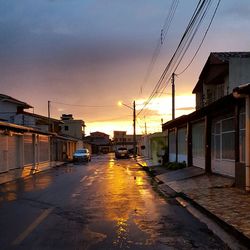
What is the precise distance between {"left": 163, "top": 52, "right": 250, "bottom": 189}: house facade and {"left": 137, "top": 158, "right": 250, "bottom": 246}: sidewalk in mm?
689

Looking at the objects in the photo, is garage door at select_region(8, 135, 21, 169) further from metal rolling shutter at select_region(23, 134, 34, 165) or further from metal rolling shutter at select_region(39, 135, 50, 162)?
metal rolling shutter at select_region(39, 135, 50, 162)

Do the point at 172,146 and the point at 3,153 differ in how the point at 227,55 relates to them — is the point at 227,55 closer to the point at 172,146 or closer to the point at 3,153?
the point at 172,146

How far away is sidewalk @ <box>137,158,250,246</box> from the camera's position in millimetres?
10086

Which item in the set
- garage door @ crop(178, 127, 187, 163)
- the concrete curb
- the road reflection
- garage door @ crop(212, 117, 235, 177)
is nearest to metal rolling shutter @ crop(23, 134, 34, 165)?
garage door @ crop(178, 127, 187, 163)

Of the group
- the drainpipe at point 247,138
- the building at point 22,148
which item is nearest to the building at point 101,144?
the building at point 22,148

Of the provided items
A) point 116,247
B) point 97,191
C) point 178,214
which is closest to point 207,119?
point 97,191

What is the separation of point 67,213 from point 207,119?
44.4 ft

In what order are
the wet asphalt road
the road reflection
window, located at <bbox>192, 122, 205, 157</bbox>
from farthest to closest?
1. window, located at <bbox>192, 122, 205, 157</bbox>
2. the road reflection
3. the wet asphalt road

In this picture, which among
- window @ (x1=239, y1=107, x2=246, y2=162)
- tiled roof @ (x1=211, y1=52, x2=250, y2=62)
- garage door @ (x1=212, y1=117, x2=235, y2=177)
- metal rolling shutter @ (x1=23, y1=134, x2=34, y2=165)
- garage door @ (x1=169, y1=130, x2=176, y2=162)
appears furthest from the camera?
metal rolling shutter @ (x1=23, y1=134, x2=34, y2=165)

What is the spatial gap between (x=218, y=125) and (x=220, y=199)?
910 cm

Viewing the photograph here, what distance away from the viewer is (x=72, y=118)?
116875 mm

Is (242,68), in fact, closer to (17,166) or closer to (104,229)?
(17,166)

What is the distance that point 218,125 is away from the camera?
22.9 metres

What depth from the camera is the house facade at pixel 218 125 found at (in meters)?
17.8
